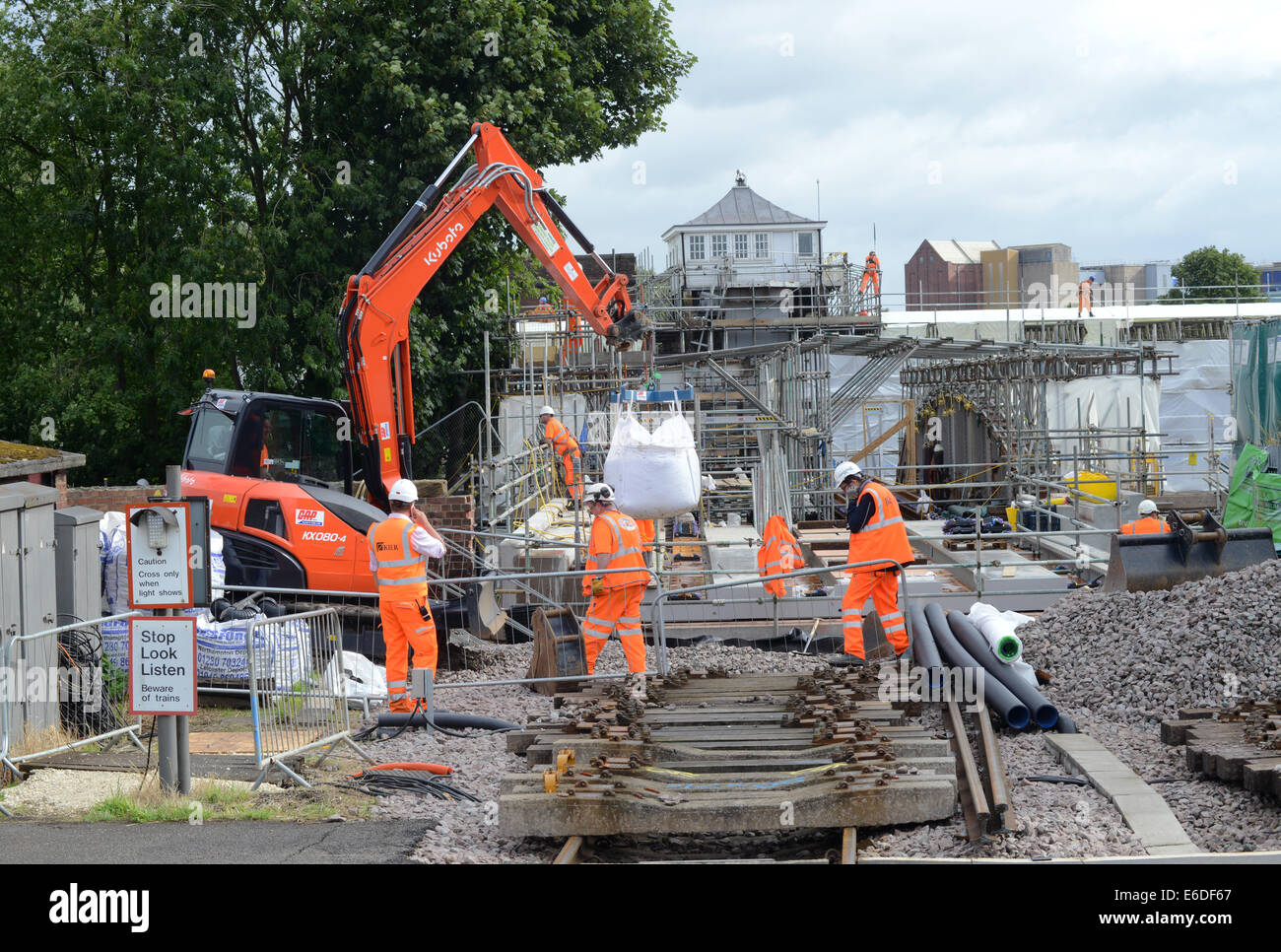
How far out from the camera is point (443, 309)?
22.5m

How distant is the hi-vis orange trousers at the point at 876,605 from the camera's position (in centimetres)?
1143

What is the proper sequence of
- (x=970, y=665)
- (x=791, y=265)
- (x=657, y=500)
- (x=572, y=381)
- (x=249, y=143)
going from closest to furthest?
(x=970, y=665), (x=657, y=500), (x=249, y=143), (x=572, y=381), (x=791, y=265)

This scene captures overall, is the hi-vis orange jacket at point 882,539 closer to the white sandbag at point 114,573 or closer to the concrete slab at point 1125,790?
the concrete slab at point 1125,790

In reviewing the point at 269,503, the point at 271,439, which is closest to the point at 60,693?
the point at 269,503

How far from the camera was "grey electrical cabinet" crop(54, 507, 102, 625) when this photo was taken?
10039 millimetres

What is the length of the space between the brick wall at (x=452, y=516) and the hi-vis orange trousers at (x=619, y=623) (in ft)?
15.4

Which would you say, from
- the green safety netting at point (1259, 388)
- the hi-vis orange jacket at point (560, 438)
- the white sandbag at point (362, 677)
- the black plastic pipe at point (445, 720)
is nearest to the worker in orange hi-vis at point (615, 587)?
the black plastic pipe at point (445, 720)

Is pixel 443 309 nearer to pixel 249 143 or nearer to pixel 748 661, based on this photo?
pixel 249 143

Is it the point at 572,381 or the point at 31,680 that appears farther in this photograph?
the point at 572,381

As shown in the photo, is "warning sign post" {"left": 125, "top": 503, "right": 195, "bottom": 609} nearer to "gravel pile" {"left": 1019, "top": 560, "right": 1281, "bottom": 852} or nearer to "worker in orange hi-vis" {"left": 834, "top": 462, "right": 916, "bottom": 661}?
"worker in orange hi-vis" {"left": 834, "top": 462, "right": 916, "bottom": 661}
